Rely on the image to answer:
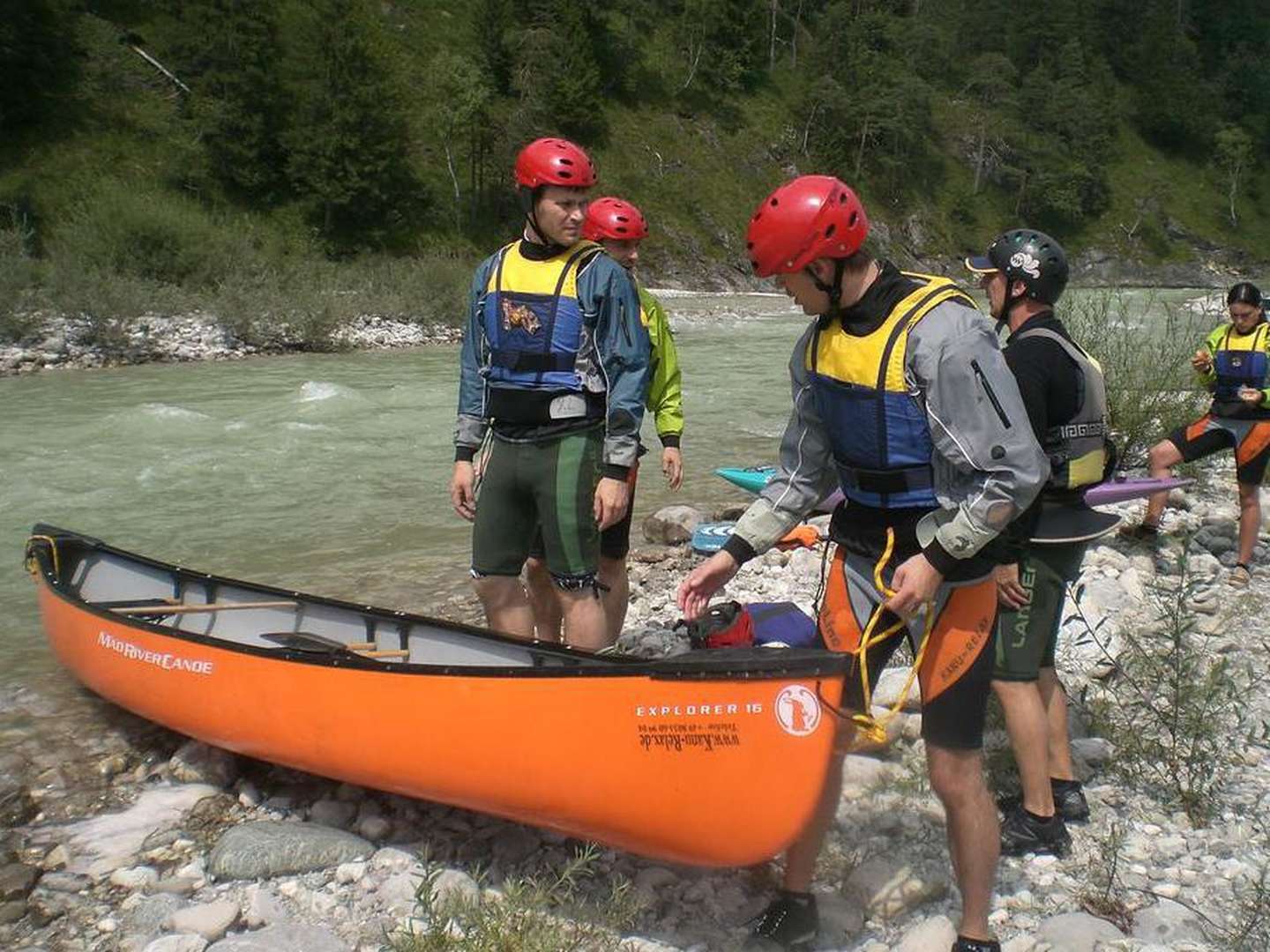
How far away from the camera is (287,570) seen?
6164mm

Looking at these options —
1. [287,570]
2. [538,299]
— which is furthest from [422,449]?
[538,299]

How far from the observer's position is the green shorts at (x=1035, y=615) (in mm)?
2740

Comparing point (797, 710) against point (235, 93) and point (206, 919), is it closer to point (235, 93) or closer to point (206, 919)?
point (206, 919)

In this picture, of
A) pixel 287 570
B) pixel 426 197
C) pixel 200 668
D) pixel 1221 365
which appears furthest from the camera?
pixel 426 197

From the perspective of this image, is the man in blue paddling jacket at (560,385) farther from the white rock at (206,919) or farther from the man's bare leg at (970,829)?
the man's bare leg at (970,829)

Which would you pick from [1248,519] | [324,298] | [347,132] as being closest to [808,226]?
[1248,519]

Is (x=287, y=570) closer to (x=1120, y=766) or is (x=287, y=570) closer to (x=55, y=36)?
(x=1120, y=766)

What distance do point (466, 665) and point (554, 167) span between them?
5.42 feet

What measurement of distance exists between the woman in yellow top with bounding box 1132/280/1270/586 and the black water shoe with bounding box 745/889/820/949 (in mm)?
3792

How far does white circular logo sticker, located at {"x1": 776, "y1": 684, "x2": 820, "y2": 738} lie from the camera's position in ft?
7.09

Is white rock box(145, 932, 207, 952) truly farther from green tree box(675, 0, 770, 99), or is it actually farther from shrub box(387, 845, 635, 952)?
green tree box(675, 0, 770, 99)

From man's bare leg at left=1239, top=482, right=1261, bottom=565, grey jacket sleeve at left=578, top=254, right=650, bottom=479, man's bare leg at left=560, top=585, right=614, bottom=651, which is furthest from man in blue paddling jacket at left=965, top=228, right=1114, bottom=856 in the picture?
man's bare leg at left=1239, top=482, right=1261, bottom=565

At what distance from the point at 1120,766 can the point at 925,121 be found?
2584 inches

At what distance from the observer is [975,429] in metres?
2.02
